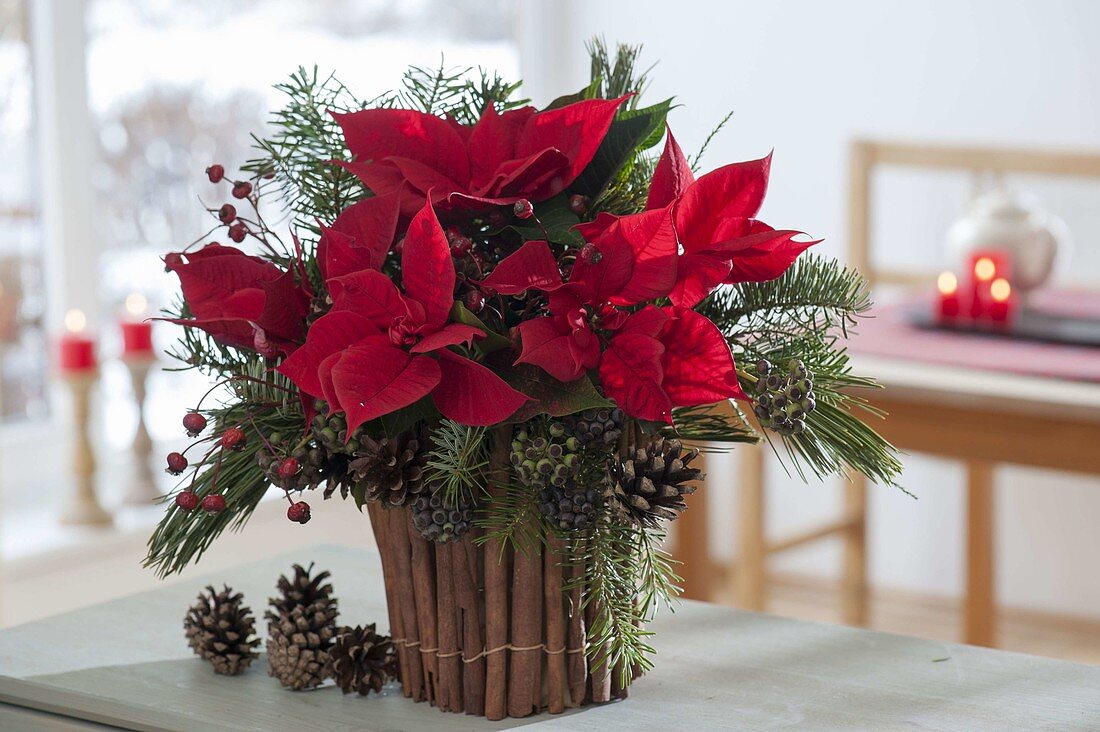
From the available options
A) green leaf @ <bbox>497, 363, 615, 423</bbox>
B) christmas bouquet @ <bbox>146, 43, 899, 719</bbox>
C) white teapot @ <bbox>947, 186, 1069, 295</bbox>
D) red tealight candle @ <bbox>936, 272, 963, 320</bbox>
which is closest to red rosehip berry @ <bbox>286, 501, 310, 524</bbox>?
christmas bouquet @ <bbox>146, 43, 899, 719</bbox>

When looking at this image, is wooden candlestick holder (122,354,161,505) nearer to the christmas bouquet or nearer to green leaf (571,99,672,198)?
the christmas bouquet

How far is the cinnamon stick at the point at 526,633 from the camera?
686mm

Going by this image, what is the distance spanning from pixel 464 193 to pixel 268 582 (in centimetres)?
41

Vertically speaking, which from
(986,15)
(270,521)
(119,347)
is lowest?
(270,521)

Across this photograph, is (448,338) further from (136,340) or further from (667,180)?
(136,340)

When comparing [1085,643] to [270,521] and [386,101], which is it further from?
[386,101]

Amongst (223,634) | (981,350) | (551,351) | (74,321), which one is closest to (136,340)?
(74,321)

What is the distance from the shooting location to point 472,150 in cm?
68

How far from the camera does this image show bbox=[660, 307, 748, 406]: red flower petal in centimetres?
63

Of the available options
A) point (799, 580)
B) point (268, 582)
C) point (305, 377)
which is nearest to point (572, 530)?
point (305, 377)

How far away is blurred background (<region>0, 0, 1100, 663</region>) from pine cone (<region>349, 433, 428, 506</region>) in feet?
3.96

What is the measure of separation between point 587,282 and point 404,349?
0.29ft

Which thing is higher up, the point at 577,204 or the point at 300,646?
the point at 577,204

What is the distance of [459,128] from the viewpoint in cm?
69
